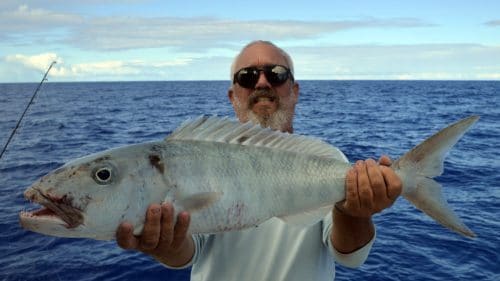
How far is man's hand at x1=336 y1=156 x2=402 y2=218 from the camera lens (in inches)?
132

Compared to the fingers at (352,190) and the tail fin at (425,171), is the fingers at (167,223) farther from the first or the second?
the tail fin at (425,171)

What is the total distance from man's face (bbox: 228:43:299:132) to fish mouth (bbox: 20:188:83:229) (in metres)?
2.15

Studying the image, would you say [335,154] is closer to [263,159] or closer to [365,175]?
[365,175]

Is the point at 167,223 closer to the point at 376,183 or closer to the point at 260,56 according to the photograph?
the point at 376,183

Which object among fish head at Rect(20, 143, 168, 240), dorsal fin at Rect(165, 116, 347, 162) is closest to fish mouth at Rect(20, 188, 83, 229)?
fish head at Rect(20, 143, 168, 240)

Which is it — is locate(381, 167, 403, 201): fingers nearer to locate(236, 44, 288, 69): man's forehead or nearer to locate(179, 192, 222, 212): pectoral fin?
locate(179, 192, 222, 212): pectoral fin

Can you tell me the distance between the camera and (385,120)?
35625 millimetres

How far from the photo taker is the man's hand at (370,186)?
3.35 m

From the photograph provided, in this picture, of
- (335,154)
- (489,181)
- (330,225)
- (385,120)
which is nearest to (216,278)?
(330,225)

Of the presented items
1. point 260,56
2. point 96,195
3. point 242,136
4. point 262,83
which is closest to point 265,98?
point 262,83

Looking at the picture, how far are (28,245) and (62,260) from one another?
1.15m

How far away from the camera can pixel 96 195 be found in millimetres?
3025

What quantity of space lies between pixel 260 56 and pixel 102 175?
2.32 m

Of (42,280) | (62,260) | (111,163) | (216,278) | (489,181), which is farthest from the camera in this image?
(489,181)
